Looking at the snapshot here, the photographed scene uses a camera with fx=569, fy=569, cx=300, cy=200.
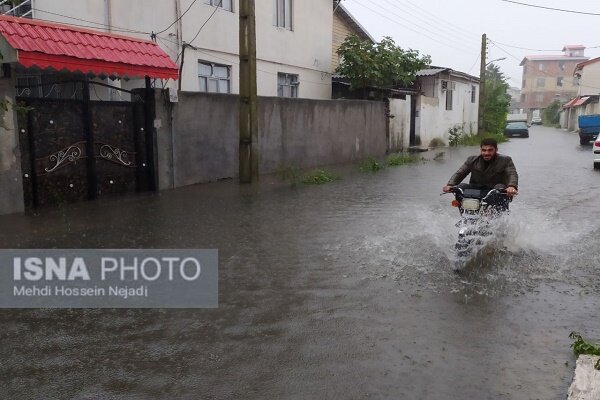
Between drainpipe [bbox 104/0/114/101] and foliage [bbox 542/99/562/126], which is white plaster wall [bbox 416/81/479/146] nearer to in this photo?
drainpipe [bbox 104/0/114/101]

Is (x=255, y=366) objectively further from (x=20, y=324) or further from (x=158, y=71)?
(x=158, y=71)

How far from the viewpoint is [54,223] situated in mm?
9055

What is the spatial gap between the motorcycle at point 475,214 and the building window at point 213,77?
11.3 meters

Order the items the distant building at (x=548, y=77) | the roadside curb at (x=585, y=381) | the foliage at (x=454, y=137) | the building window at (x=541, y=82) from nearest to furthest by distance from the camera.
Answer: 1. the roadside curb at (x=585, y=381)
2. the foliage at (x=454, y=137)
3. the distant building at (x=548, y=77)
4. the building window at (x=541, y=82)

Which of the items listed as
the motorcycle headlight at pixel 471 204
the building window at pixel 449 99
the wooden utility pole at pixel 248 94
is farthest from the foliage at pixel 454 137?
the motorcycle headlight at pixel 471 204

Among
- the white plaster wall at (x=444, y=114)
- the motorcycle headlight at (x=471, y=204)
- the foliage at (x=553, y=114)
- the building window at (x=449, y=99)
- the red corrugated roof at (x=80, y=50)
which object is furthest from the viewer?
the foliage at (x=553, y=114)

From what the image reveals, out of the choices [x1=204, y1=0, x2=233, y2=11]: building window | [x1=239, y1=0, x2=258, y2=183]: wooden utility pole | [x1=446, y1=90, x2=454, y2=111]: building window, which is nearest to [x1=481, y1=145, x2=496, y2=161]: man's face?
[x1=239, y1=0, x2=258, y2=183]: wooden utility pole

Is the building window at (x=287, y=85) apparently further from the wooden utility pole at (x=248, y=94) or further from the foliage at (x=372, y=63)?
the wooden utility pole at (x=248, y=94)

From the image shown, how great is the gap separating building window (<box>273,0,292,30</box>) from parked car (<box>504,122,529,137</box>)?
97.2 ft

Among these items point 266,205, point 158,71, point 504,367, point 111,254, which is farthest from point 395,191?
point 504,367

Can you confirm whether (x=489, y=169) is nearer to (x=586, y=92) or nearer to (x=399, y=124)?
(x=399, y=124)

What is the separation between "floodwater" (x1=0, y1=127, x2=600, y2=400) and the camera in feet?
12.5

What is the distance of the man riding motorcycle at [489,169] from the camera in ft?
22.4

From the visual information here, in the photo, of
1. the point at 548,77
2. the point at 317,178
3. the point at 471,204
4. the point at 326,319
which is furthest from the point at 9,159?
the point at 548,77
